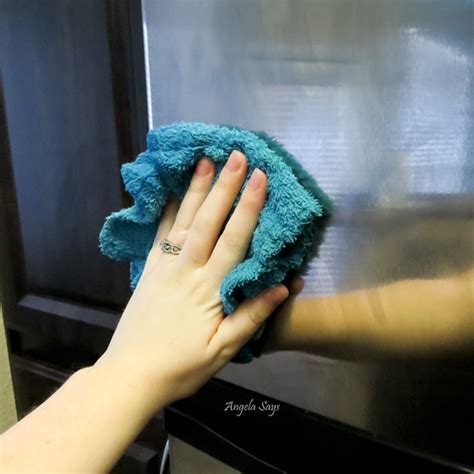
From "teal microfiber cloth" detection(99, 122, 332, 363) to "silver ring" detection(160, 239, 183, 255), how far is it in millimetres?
23

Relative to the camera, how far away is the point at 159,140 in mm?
396

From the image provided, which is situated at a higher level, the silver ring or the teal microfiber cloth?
the teal microfiber cloth

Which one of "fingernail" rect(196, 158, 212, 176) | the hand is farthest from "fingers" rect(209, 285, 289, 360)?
"fingernail" rect(196, 158, 212, 176)

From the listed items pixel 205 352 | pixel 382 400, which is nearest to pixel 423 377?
pixel 382 400

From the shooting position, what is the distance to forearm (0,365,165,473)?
361 mm

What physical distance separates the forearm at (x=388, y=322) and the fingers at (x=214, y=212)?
0.27 feet

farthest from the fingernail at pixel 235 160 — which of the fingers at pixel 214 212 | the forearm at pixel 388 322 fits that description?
the forearm at pixel 388 322

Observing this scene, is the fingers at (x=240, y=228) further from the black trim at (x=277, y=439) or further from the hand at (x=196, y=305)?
the black trim at (x=277, y=439)

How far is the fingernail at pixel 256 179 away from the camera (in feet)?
1.22

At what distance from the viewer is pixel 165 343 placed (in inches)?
15.9

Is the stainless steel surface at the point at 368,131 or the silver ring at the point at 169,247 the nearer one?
the stainless steel surface at the point at 368,131

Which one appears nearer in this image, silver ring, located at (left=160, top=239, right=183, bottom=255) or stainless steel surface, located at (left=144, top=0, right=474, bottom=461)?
stainless steel surface, located at (left=144, top=0, right=474, bottom=461)

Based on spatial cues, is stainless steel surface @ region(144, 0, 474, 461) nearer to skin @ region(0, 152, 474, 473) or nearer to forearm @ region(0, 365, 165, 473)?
skin @ region(0, 152, 474, 473)

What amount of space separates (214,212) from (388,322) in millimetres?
153
